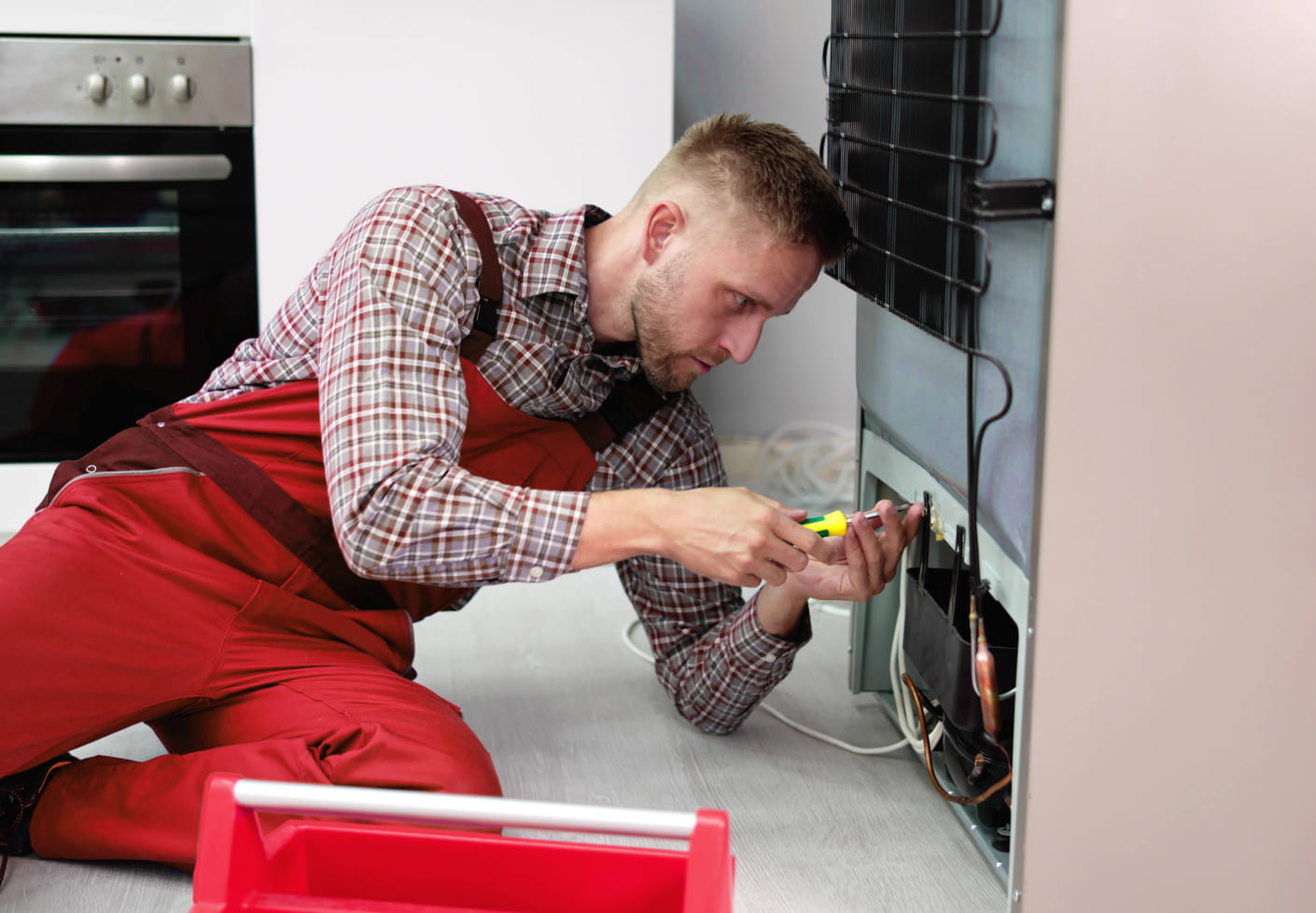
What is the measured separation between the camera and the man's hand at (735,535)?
993 mm

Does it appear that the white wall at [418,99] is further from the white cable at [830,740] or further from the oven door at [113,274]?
the white cable at [830,740]

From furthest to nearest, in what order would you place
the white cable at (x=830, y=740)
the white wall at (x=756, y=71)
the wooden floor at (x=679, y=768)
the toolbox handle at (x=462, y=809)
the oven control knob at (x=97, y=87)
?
the white wall at (x=756, y=71) → the oven control knob at (x=97, y=87) → the white cable at (x=830, y=740) → the wooden floor at (x=679, y=768) → the toolbox handle at (x=462, y=809)

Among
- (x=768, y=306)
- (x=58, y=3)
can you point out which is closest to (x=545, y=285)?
(x=768, y=306)

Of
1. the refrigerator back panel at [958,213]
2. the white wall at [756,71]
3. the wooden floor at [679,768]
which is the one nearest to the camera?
the refrigerator back panel at [958,213]

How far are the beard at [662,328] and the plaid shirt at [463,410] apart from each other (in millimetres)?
34

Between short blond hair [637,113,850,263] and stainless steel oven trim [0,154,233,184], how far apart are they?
→ 1.00 m

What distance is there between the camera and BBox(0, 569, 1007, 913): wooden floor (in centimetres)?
109

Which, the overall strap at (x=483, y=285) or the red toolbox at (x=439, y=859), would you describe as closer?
the red toolbox at (x=439, y=859)

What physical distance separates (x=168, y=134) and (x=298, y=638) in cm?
106

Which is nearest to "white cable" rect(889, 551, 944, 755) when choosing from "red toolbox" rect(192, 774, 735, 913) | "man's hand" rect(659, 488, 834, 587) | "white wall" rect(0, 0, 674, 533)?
"man's hand" rect(659, 488, 834, 587)

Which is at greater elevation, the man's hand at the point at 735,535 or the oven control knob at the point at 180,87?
the oven control knob at the point at 180,87

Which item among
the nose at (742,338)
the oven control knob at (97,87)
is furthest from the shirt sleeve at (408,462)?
the oven control knob at (97,87)

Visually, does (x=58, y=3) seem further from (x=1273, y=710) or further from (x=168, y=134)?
(x=1273, y=710)

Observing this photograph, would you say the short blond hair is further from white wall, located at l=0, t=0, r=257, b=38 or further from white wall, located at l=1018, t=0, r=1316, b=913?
white wall, located at l=0, t=0, r=257, b=38
